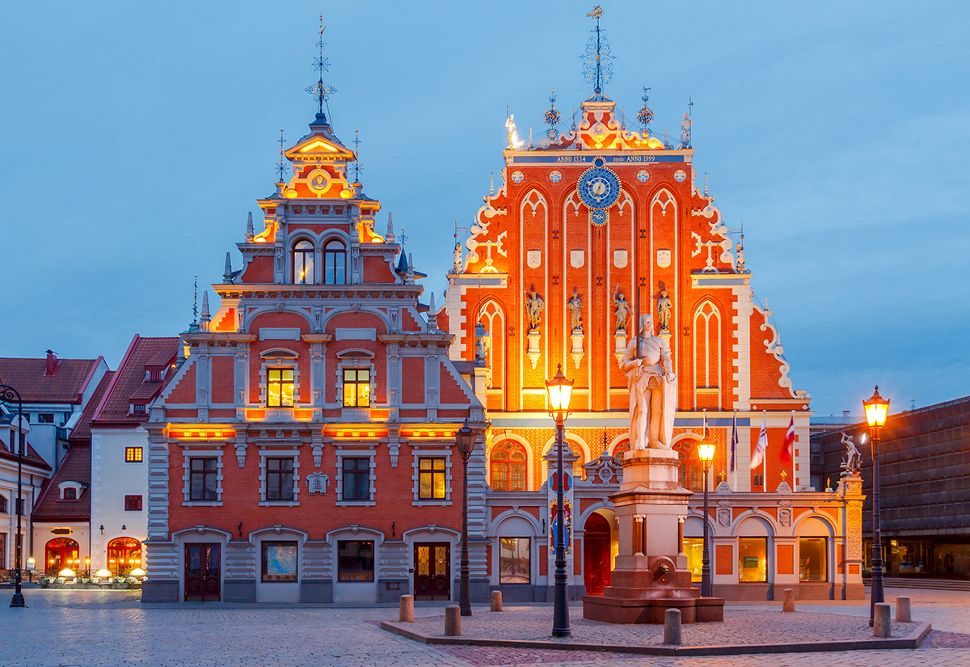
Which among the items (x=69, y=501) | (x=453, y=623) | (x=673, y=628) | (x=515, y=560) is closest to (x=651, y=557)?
(x=453, y=623)

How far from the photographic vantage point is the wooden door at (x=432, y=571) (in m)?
47.4

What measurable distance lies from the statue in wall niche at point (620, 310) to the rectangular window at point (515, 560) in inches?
584

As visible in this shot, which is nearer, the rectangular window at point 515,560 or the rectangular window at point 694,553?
the rectangular window at point 515,560

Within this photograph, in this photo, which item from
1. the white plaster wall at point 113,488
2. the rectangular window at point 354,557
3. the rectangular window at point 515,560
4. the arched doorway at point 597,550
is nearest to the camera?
the rectangular window at point 354,557

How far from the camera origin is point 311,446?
47719 millimetres

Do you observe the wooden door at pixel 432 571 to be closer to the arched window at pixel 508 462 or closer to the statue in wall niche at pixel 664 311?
the arched window at pixel 508 462

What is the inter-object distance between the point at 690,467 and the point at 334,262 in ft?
66.2

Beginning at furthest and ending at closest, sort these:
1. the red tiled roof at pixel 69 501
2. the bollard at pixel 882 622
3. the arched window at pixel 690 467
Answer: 1. the red tiled roof at pixel 69 501
2. the arched window at pixel 690 467
3. the bollard at pixel 882 622

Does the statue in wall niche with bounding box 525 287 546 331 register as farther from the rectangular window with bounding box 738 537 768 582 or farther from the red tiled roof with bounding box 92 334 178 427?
the red tiled roof with bounding box 92 334 178 427

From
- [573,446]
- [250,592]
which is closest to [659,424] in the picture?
[250,592]

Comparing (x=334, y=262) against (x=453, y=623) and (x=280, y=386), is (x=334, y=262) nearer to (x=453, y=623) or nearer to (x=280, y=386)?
(x=280, y=386)

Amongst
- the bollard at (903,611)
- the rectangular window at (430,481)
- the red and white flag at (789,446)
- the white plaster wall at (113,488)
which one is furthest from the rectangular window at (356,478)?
the white plaster wall at (113,488)

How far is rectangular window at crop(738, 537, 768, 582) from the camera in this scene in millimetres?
50531

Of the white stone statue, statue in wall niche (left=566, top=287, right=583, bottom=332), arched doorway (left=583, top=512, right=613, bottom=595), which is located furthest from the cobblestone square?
statue in wall niche (left=566, top=287, right=583, bottom=332)
